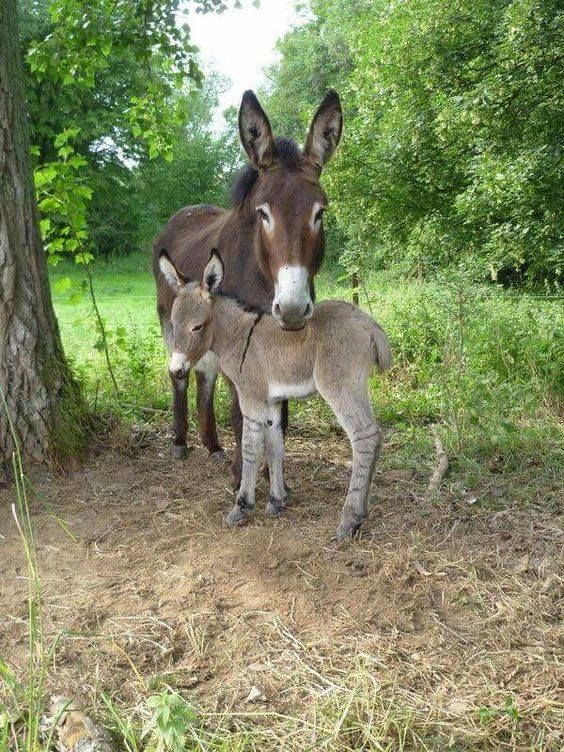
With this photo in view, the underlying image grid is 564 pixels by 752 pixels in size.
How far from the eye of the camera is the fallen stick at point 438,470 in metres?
4.41

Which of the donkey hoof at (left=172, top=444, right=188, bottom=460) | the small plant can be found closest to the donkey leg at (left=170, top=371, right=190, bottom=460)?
the donkey hoof at (left=172, top=444, right=188, bottom=460)

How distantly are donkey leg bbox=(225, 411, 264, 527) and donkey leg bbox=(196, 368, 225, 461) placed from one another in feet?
4.67

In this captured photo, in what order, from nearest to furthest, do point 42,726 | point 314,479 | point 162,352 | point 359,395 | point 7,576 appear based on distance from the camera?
point 42,726 < point 7,576 < point 359,395 < point 314,479 < point 162,352

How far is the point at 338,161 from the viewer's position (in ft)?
38.9

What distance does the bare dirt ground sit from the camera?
241 centimetres

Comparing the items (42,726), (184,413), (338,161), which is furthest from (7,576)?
(338,161)

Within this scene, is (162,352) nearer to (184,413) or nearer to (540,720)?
(184,413)

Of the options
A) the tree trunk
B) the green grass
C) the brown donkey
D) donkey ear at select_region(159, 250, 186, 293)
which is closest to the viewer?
the brown donkey

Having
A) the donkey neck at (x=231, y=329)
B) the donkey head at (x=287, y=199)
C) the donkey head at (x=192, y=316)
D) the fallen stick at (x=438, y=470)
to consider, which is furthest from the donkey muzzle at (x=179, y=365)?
the fallen stick at (x=438, y=470)

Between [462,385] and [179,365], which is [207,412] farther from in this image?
[462,385]

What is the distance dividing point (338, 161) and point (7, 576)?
10192mm

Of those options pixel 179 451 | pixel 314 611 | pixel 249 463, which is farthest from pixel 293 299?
pixel 179 451

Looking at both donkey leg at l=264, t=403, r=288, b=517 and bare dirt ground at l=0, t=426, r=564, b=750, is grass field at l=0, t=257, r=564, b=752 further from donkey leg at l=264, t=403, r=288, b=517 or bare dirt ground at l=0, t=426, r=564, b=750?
donkey leg at l=264, t=403, r=288, b=517

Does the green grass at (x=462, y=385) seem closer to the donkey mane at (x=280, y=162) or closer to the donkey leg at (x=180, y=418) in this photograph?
the donkey leg at (x=180, y=418)
